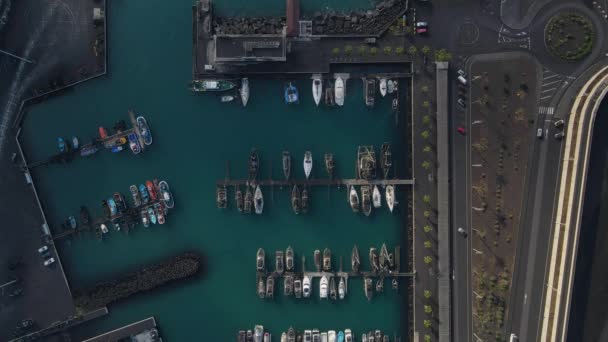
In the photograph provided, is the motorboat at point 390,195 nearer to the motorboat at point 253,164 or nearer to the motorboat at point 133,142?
the motorboat at point 253,164

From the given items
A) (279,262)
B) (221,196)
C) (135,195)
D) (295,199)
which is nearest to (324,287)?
(279,262)

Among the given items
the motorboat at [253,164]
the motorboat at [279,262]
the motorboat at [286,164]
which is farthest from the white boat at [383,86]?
the motorboat at [279,262]

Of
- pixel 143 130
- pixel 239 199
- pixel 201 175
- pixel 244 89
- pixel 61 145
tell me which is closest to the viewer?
pixel 244 89

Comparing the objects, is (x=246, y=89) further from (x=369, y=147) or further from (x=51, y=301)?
(x=51, y=301)

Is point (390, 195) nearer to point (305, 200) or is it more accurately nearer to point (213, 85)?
point (305, 200)

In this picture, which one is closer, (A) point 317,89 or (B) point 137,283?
(A) point 317,89

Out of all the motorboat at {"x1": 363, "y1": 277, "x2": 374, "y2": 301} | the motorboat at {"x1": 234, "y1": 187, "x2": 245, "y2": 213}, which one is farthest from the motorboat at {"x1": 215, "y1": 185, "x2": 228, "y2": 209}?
the motorboat at {"x1": 363, "y1": 277, "x2": 374, "y2": 301}

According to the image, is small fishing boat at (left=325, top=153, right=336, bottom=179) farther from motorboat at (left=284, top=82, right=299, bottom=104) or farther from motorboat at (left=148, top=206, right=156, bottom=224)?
motorboat at (left=148, top=206, right=156, bottom=224)
